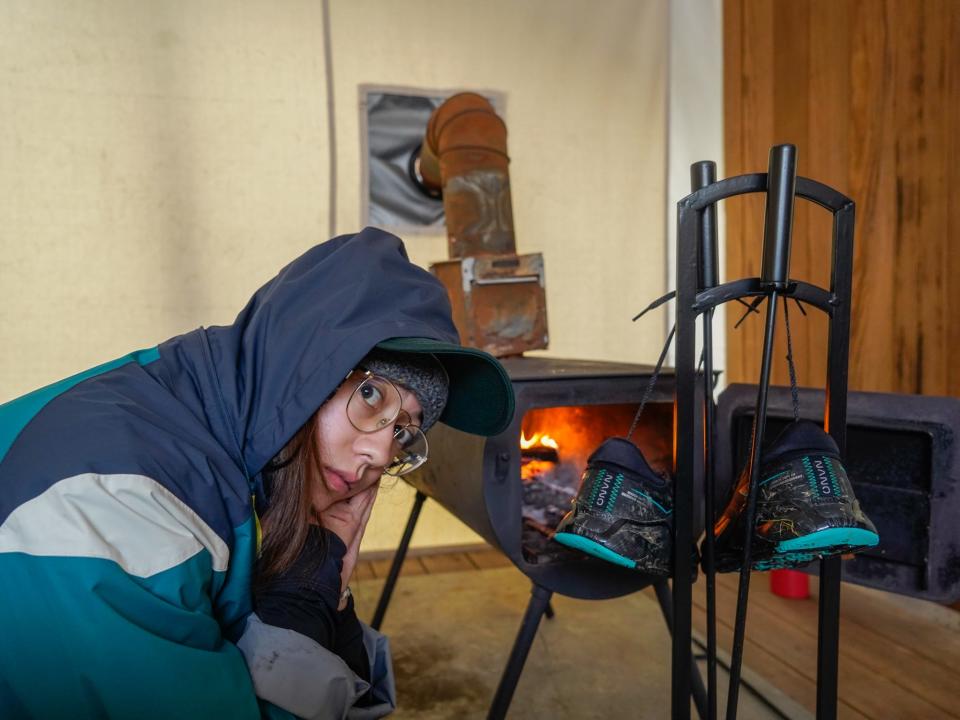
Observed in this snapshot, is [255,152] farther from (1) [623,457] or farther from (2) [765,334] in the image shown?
(2) [765,334]

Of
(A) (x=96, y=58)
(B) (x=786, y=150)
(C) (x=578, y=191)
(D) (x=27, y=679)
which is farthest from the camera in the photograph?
(C) (x=578, y=191)

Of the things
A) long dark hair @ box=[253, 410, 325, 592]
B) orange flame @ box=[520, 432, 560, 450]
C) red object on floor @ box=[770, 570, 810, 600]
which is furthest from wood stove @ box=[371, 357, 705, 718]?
red object on floor @ box=[770, 570, 810, 600]

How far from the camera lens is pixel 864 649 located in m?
2.21

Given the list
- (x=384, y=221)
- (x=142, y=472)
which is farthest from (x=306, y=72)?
(x=142, y=472)

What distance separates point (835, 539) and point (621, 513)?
31 centimetres

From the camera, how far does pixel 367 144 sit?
118 inches

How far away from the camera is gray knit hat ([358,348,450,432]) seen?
3.67ft

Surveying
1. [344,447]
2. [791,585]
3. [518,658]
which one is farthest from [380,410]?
[791,585]

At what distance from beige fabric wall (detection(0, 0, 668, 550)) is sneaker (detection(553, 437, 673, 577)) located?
1927mm

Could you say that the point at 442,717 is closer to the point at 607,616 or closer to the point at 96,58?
the point at 607,616

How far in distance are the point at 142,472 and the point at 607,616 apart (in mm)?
1962

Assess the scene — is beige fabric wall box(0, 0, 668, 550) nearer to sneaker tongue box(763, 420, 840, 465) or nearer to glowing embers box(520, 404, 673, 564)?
glowing embers box(520, 404, 673, 564)

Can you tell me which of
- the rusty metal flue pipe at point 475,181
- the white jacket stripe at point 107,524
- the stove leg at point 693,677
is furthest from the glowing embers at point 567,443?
the white jacket stripe at point 107,524

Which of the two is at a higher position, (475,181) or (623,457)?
(475,181)
